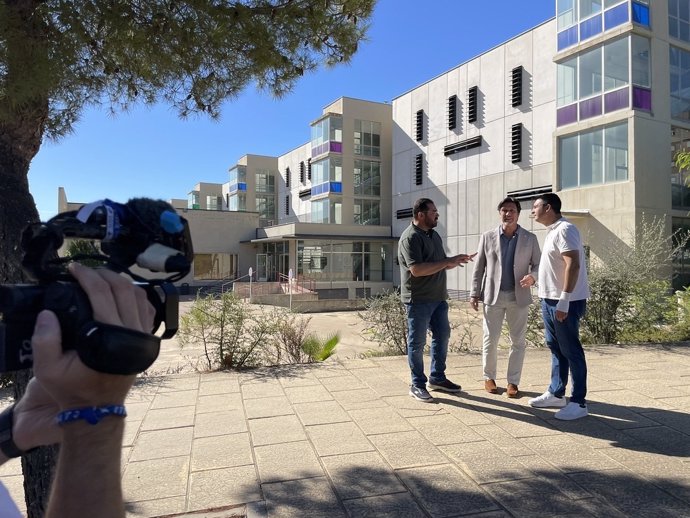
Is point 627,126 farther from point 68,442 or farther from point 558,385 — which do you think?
point 68,442

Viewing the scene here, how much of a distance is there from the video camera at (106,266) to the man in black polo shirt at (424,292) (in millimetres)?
3482

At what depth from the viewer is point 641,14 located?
17.8 m

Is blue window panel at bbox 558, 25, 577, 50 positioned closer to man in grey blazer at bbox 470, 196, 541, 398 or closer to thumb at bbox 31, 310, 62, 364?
man in grey blazer at bbox 470, 196, 541, 398

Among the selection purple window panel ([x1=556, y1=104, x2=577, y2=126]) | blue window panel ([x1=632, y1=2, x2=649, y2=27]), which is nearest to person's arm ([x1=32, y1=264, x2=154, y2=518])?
blue window panel ([x1=632, y1=2, x2=649, y2=27])

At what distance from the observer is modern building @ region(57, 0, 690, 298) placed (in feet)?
59.1

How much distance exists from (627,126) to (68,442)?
67.9 feet

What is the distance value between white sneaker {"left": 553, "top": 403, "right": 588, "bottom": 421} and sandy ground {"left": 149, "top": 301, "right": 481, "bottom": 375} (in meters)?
2.96

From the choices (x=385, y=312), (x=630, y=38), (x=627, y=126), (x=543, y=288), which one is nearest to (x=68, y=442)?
(x=543, y=288)

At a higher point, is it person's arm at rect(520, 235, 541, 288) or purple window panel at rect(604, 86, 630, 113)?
purple window panel at rect(604, 86, 630, 113)

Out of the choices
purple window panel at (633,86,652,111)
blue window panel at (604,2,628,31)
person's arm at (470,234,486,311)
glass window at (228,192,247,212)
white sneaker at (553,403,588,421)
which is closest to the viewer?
white sneaker at (553,403,588,421)

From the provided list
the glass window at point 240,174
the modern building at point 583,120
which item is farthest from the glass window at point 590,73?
the glass window at point 240,174

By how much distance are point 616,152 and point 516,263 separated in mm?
16639

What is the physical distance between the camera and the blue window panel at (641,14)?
17.7m

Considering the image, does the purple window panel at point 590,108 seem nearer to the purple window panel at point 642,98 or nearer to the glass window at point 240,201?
the purple window panel at point 642,98
